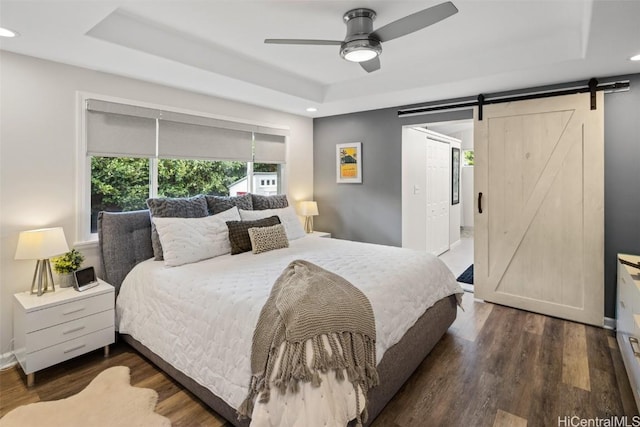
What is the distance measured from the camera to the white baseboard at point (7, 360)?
8.01 feet

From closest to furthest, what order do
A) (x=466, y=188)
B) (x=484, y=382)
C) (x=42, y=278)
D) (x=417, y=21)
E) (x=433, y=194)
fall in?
(x=417, y=21)
(x=484, y=382)
(x=42, y=278)
(x=433, y=194)
(x=466, y=188)

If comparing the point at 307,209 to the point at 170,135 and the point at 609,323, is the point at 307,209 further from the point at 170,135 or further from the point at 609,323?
the point at 609,323

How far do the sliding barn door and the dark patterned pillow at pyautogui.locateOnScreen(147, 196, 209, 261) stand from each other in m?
Answer: 2.98

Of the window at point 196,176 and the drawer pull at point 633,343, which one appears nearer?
the drawer pull at point 633,343

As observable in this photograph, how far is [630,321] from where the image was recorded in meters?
2.16

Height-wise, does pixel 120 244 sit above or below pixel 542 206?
below

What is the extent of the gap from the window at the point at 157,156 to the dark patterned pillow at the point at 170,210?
47cm

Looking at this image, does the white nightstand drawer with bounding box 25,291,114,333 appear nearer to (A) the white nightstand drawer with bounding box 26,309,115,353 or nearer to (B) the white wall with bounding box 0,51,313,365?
(A) the white nightstand drawer with bounding box 26,309,115,353

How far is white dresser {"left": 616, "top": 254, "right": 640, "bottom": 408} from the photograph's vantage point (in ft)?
6.19

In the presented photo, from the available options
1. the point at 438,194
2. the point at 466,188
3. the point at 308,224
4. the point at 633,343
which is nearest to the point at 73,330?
the point at 308,224

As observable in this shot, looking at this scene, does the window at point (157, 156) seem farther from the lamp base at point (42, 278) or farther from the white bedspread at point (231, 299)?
the white bedspread at point (231, 299)

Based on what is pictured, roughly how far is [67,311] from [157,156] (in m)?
1.60

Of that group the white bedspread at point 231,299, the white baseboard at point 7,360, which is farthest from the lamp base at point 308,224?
the white baseboard at point 7,360

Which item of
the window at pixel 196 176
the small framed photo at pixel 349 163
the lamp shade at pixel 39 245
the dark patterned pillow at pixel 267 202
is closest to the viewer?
the lamp shade at pixel 39 245
